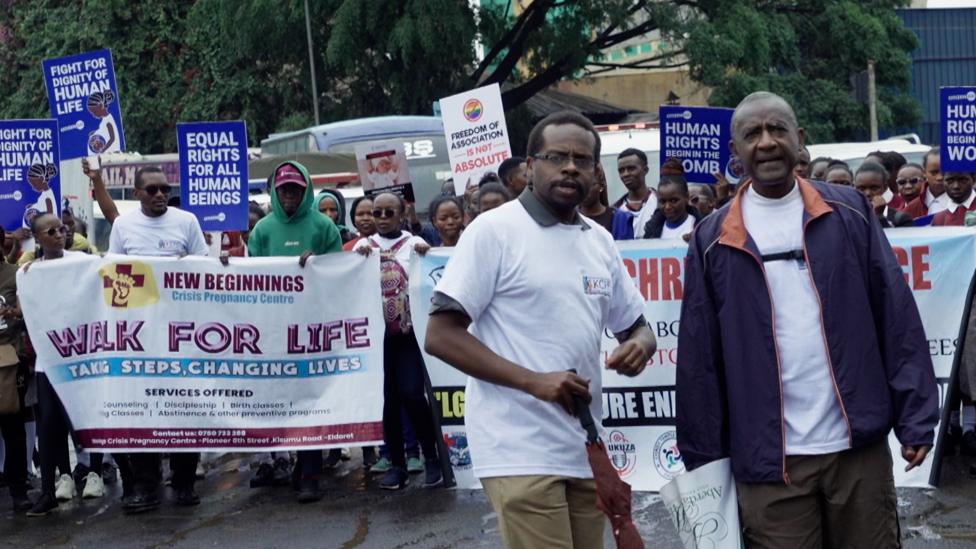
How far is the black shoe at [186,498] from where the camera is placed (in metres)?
9.05

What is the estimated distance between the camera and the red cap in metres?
8.95

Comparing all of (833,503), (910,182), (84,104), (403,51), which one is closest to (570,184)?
(833,503)

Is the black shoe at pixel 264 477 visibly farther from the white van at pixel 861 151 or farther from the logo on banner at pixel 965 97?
the white van at pixel 861 151

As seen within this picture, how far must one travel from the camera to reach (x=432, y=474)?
9.10 metres

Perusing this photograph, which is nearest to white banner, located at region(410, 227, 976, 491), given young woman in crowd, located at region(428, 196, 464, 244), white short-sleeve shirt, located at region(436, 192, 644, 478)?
young woman in crowd, located at region(428, 196, 464, 244)

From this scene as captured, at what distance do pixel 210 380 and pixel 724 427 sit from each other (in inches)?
204

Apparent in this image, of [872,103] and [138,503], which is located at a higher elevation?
[872,103]

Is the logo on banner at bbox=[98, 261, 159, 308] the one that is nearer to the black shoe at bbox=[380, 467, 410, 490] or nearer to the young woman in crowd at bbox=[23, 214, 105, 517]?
the young woman in crowd at bbox=[23, 214, 105, 517]

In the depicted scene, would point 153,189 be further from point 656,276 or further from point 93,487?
point 656,276

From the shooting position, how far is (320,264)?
9078mm

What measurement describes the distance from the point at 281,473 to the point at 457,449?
136 centimetres

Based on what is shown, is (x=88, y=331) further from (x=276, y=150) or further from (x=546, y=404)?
(x=276, y=150)

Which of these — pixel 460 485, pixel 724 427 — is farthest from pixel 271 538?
pixel 724 427

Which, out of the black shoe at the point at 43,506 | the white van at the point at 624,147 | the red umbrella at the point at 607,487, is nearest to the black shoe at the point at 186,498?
the black shoe at the point at 43,506
